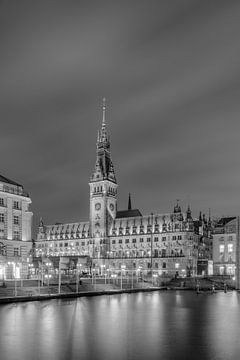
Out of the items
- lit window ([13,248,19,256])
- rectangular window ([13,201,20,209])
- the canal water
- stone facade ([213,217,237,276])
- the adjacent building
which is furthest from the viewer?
stone facade ([213,217,237,276])

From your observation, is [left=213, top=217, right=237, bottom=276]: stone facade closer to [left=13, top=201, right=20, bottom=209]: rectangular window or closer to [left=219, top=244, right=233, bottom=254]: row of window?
[left=219, top=244, right=233, bottom=254]: row of window

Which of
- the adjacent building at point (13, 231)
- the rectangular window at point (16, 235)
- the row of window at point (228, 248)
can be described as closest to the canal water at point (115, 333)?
the adjacent building at point (13, 231)

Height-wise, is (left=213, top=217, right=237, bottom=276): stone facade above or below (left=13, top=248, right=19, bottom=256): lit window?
below

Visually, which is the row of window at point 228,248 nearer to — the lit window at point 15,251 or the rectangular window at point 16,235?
the rectangular window at point 16,235

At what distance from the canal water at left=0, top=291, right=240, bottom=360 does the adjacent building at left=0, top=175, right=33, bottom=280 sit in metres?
32.8

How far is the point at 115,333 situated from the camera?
4166cm

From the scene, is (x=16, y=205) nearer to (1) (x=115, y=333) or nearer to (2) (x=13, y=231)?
(2) (x=13, y=231)

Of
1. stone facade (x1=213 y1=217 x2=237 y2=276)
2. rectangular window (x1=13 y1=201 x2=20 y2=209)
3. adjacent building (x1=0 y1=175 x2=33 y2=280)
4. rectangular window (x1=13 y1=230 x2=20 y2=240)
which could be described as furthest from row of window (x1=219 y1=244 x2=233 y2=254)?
rectangular window (x1=13 y1=201 x2=20 y2=209)

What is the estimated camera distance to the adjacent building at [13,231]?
95.4m

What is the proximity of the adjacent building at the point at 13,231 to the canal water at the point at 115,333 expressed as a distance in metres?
32.8

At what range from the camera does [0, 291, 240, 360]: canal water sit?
32.5 metres

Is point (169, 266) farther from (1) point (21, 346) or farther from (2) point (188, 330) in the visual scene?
(1) point (21, 346)

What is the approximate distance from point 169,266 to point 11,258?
110283 mm

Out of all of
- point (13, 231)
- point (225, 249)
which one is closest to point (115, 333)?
A: point (13, 231)
